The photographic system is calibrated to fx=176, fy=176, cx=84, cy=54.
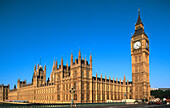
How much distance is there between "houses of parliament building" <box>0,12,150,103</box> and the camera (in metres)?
66.6

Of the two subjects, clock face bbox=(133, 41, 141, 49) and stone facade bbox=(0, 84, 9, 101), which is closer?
clock face bbox=(133, 41, 141, 49)

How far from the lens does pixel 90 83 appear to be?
6881 centimetres

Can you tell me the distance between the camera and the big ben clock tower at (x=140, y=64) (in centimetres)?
8425

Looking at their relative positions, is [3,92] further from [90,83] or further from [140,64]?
[140,64]

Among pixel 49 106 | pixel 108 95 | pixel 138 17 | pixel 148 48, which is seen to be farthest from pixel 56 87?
pixel 138 17

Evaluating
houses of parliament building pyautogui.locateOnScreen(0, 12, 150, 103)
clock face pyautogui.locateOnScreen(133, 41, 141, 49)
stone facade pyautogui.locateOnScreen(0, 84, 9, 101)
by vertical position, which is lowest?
stone facade pyautogui.locateOnScreen(0, 84, 9, 101)

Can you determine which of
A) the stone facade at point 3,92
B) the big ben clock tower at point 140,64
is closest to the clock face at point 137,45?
the big ben clock tower at point 140,64

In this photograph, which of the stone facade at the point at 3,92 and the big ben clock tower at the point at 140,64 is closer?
the big ben clock tower at the point at 140,64

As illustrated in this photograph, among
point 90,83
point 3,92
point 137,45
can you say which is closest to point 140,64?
point 137,45

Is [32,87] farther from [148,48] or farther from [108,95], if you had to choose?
[148,48]

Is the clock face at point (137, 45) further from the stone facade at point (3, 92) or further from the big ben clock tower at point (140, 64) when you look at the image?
the stone facade at point (3, 92)

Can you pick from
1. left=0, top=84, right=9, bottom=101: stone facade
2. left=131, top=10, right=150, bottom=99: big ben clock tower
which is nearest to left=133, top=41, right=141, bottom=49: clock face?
left=131, top=10, right=150, bottom=99: big ben clock tower

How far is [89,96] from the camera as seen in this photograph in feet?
224

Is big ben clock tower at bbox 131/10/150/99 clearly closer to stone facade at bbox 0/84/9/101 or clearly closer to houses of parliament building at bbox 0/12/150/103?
houses of parliament building at bbox 0/12/150/103
